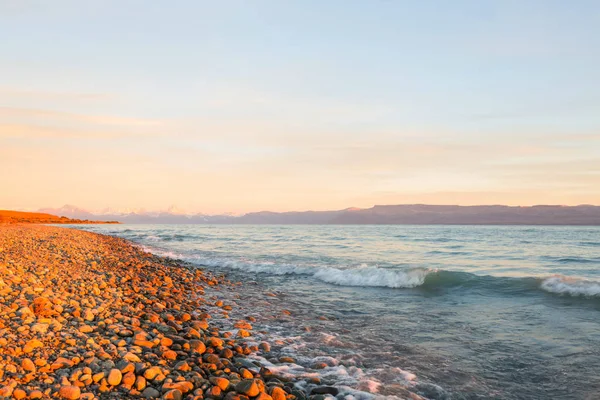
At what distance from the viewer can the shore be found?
435cm

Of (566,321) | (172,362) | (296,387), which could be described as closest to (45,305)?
(172,362)

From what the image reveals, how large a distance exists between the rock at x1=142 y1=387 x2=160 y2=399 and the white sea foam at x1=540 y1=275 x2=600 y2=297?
13.6m

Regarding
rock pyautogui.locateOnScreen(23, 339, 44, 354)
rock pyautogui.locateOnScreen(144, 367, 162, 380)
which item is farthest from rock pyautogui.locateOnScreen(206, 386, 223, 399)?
rock pyautogui.locateOnScreen(23, 339, 44, 354)

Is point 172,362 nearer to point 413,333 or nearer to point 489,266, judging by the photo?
point 413,333

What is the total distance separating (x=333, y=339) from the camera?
25.0 ft

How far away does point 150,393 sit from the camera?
432 centimetres

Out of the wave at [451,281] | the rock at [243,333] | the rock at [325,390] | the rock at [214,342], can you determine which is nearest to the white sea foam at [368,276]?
the wave at [451,281]

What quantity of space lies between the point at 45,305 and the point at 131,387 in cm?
340

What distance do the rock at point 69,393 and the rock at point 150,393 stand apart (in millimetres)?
658

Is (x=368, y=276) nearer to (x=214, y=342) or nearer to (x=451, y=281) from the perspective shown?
(x=451, y=281)

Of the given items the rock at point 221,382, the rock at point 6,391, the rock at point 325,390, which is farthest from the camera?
the rock at point 325,390

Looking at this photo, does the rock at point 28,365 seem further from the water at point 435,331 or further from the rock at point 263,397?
the water at point 435,331

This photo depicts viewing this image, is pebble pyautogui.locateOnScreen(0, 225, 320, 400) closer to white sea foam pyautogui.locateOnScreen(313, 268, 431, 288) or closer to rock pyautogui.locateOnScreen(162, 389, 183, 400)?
rock pyautogui.locateOnScreen(162, 389, 183, 400)

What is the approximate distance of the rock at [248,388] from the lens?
4473 millimetres
